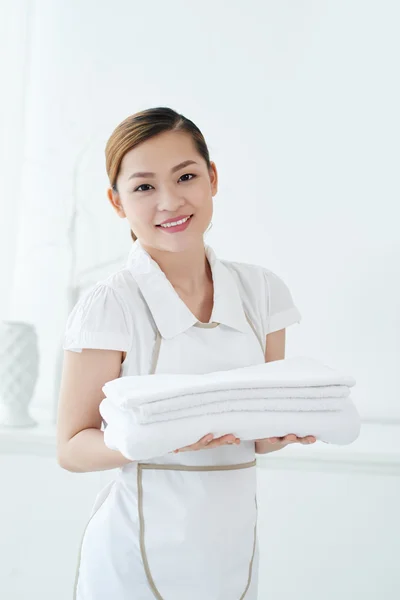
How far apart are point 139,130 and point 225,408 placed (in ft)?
1.39

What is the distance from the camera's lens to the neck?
3.39 ft

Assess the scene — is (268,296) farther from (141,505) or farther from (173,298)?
(141,505)

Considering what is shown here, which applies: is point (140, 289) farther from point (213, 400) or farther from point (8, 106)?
point (8, 106)

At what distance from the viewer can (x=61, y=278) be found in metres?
2.05

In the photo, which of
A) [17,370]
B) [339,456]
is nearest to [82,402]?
[339,456]

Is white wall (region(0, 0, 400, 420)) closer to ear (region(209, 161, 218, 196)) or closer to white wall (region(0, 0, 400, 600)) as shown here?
white wall (region(0, 0, 400, 600))

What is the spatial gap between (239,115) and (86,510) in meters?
1.17

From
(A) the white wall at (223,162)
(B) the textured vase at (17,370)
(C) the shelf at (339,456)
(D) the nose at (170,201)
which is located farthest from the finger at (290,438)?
(B) the textured vase at (17,370)

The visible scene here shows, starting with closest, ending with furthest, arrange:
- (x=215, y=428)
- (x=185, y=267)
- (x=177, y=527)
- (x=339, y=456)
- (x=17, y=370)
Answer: (x=215, y=428)
(x=177, y=527)
(x=185, y=267)
(x=339, y=456)
(x=17, y=370)

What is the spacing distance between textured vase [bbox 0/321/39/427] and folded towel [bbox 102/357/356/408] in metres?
1.04

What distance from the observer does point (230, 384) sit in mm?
811

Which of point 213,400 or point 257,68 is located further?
point 257,68

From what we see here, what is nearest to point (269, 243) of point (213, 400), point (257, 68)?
point (257, 68)

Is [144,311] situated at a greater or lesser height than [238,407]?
greater
